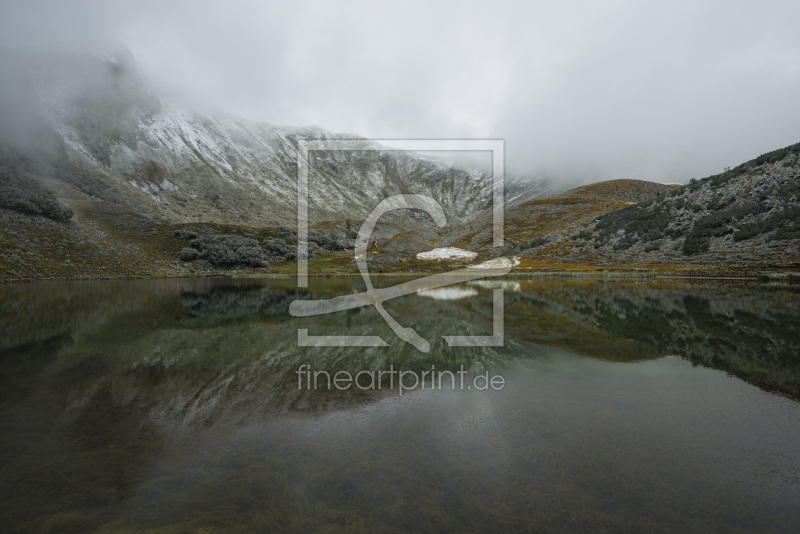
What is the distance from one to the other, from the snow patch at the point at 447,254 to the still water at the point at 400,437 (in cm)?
10169

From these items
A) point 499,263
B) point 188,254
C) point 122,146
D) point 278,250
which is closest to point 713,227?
point 499,263

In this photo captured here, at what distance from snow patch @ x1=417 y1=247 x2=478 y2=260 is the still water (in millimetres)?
101691

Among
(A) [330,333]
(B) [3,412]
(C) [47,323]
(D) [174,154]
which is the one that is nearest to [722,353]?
(A) [330,333]

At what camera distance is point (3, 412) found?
1081 centimetres

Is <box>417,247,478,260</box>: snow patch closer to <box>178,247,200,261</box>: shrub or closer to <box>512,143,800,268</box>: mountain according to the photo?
<box>512,143,800,268</box>: mountain

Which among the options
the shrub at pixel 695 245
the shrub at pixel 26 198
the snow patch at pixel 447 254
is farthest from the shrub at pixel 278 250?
the shrub at pixel 695 245

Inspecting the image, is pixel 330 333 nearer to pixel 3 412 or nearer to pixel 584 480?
pixel 3 412

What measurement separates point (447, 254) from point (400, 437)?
383ft

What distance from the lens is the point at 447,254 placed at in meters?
125

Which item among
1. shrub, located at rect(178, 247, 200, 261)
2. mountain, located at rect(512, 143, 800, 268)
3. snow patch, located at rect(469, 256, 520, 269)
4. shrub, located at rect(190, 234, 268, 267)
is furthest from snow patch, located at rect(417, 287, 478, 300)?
shrub, located at rect(178, 247, 200, 261)

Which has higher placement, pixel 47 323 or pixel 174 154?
pixel 174 154

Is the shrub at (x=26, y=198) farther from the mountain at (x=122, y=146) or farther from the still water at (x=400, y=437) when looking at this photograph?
the still water at (x=400, y=437)

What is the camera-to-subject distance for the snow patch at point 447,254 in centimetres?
12238

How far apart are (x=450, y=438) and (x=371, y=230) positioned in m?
161
